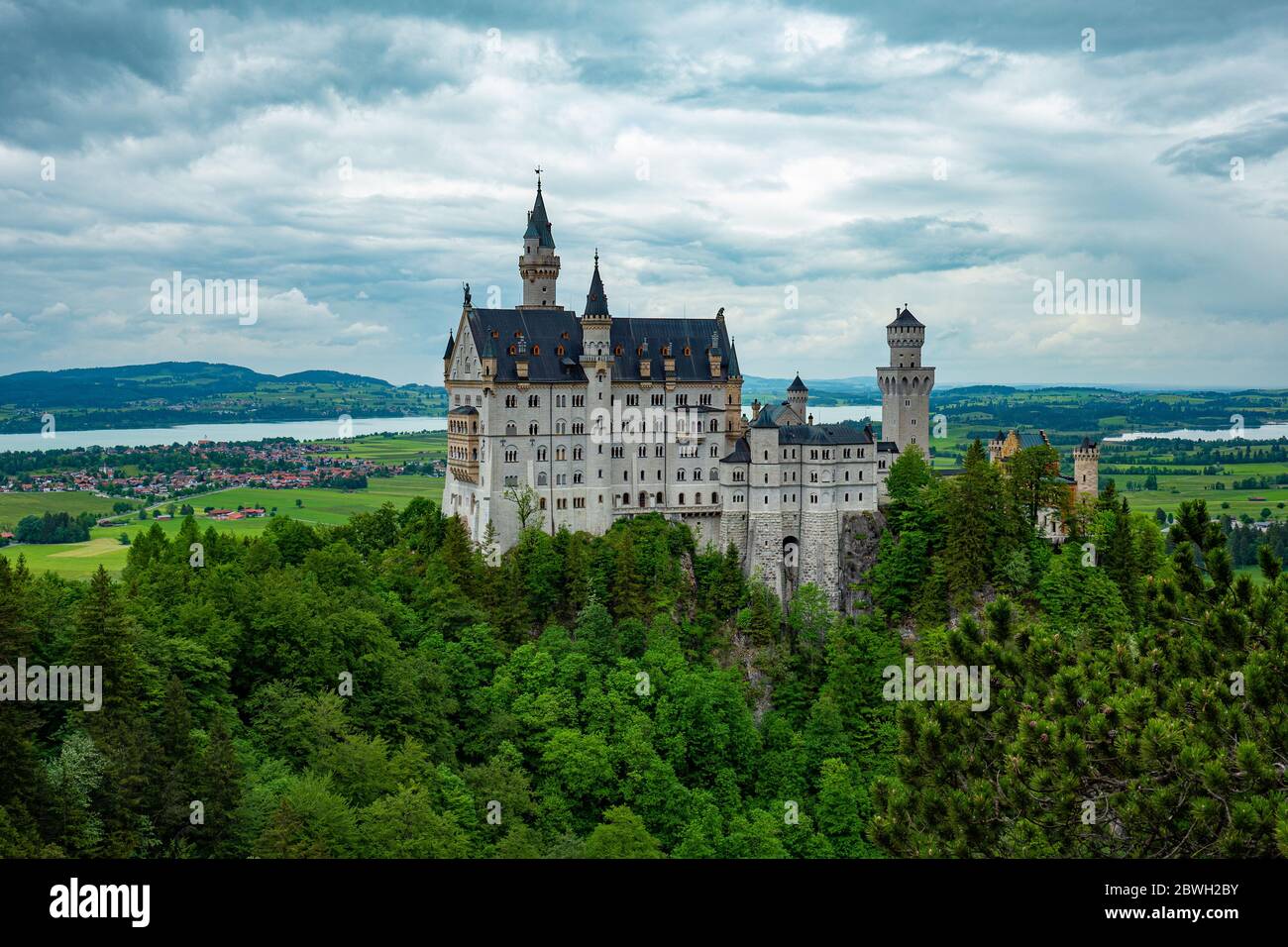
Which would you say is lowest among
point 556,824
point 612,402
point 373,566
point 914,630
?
point 556,824

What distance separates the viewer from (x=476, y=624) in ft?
239

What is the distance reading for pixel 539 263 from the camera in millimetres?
88188

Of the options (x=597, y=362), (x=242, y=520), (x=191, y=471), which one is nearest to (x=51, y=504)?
(x=242, y=520)

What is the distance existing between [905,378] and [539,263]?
29399mm

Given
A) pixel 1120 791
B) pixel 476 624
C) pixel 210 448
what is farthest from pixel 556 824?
pixel 210 448

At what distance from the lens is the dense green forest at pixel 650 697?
86.9 ft

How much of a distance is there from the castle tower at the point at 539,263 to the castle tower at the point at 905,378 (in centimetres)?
2627

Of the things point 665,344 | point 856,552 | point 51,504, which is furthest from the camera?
point 51,504

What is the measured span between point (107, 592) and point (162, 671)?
4214mm

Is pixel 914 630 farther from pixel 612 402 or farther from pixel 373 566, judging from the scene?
pixel 373 566

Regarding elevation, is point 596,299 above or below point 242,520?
above

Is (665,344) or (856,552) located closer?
(856,552)

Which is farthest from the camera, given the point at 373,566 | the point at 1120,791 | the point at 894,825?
the point at 373,566

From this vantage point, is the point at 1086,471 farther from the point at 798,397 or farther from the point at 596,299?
the point at 596,299
